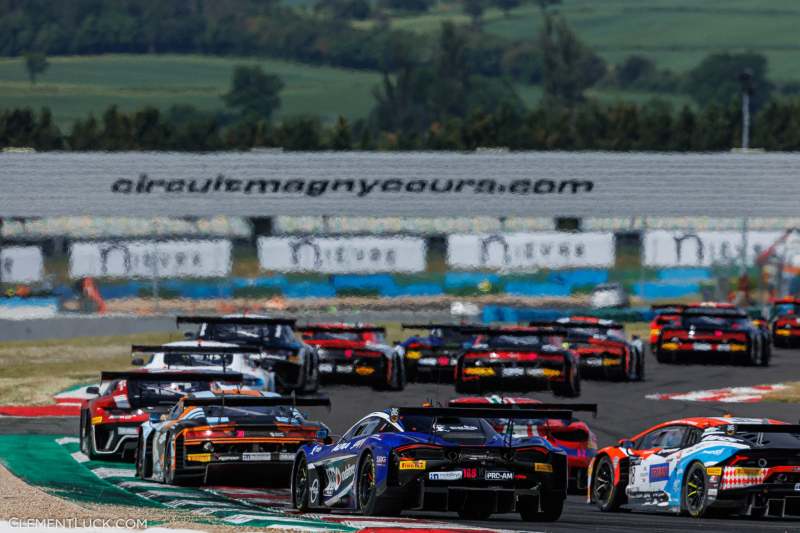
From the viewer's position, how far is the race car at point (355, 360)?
103 feet

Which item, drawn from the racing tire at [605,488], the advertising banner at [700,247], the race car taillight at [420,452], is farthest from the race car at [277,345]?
the advertising banner at [700,247]

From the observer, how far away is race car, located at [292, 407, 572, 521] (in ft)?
49.5

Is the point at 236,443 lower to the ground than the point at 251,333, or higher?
higher

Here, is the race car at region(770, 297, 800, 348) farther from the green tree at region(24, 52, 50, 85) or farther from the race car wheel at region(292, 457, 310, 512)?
the green tree at region(24, 52, 50, 85)

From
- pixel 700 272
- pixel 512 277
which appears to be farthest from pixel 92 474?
pixel 700 272

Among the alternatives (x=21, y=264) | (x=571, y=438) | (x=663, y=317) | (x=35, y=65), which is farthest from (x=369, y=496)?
(x=35, y=65)

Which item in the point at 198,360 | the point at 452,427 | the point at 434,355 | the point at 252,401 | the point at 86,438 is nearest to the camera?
the point at 452,427

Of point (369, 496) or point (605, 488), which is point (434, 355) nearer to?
point (605, 488)

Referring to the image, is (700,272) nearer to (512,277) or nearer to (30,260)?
(512,277)

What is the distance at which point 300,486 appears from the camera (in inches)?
659

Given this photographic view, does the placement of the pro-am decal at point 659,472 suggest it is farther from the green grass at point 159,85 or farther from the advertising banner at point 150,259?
the green grass at point 159,85

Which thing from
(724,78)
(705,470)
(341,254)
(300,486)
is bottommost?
(341,254)

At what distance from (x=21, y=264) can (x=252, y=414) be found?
43.7 m

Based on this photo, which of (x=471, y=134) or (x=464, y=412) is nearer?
(x=464, y=412)
